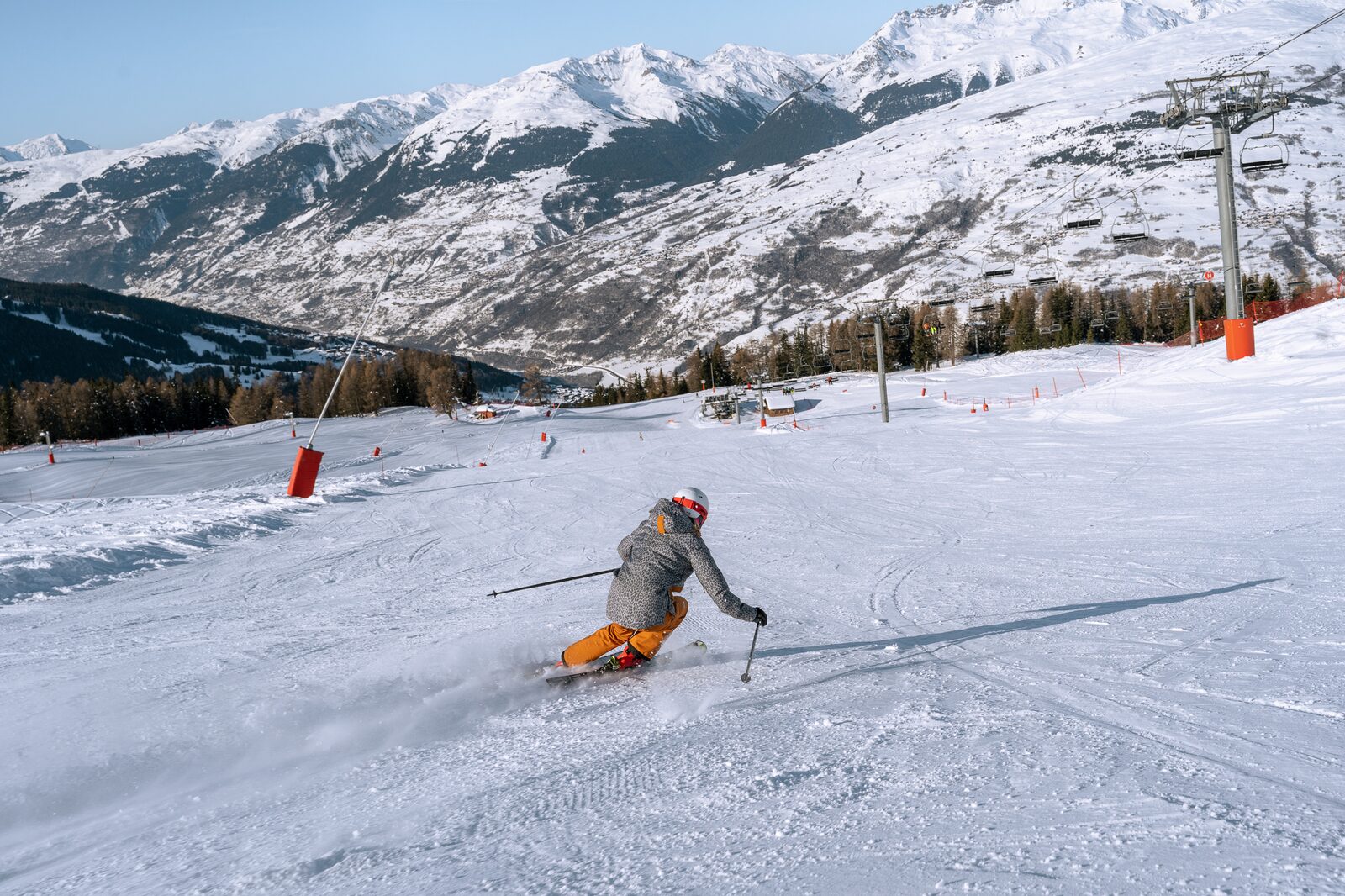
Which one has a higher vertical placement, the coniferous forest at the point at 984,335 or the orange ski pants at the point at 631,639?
the coniferous forest at the point at 984,335

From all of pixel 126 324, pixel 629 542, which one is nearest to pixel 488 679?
pixel 629 542

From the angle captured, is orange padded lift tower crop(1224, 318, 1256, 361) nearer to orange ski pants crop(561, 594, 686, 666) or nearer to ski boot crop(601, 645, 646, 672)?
orange ski pants crop(561, 594, 686, 666)

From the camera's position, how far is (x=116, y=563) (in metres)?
12.7

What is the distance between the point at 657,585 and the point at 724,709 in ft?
3.36

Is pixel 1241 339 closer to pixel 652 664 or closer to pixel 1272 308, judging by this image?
pixel 1272 308

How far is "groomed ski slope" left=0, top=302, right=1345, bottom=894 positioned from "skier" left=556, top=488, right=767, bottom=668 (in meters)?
0.32

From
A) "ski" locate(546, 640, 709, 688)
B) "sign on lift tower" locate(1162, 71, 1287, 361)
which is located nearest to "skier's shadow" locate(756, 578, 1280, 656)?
"ski" locate(546, 640, 709, 688)

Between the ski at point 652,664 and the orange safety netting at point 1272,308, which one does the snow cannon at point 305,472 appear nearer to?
the ski at point 652,664

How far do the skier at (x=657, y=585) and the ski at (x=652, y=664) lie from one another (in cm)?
8

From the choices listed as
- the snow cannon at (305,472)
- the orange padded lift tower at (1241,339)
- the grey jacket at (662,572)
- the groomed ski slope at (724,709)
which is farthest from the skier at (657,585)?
the orange padded lift tower at (1241,339)

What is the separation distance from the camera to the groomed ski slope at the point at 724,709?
3.76 meters

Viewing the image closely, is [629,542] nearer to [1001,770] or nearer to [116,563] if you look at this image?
[1001,770]

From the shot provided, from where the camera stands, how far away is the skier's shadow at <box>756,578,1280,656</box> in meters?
7.30

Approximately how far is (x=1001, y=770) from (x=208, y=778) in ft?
14.4
